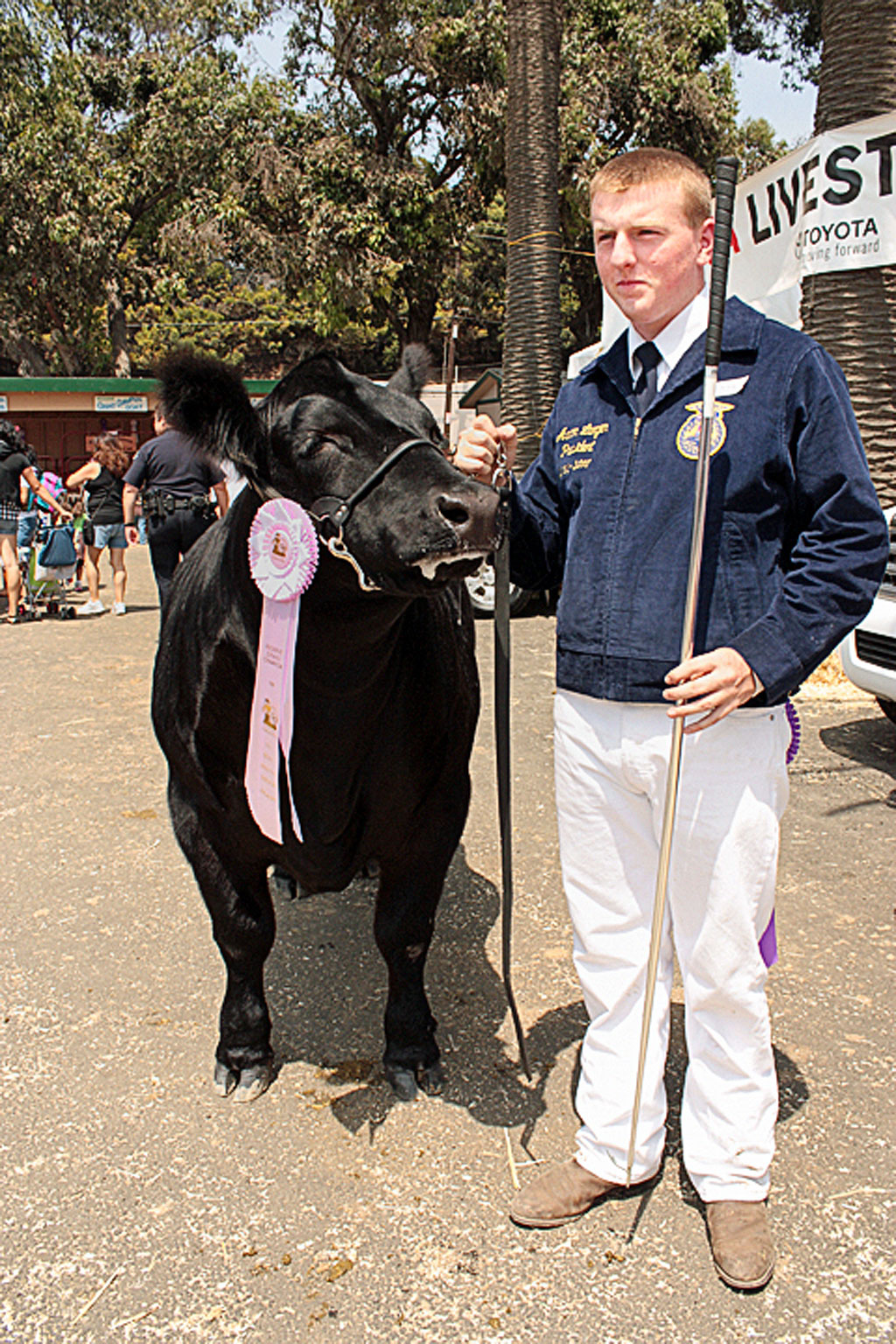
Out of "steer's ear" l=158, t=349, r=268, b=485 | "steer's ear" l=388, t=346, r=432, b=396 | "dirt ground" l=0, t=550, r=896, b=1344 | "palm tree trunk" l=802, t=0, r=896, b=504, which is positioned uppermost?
"palm tree trunk" l=802, t=0, r=896, b=504

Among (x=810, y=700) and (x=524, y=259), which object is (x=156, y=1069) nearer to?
(x=810, y=700)

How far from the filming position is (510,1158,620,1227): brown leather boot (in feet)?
7.09

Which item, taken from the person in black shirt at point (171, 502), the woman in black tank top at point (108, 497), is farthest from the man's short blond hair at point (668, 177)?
the woman in black tank top at point (108, 497)

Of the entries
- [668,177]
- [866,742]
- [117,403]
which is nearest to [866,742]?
[866,742]

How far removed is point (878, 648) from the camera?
5195 millimetres

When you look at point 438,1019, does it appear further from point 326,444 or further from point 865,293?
point 865,293

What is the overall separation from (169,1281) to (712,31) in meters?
24.1

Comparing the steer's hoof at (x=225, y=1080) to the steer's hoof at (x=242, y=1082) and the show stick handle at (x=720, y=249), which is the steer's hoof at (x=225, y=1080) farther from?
the show stick handle at (x=720, y=249)

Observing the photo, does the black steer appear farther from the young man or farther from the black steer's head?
the young man

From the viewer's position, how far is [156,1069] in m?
2.76

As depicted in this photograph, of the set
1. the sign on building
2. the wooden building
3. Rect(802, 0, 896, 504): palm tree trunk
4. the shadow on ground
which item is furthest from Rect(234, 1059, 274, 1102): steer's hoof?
the sign on building

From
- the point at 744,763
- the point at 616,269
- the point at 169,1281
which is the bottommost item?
the point at 169,1281

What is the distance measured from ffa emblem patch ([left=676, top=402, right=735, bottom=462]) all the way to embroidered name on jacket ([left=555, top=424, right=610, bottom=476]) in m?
0.20

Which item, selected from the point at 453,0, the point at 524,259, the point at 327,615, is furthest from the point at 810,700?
the point at 453,0
